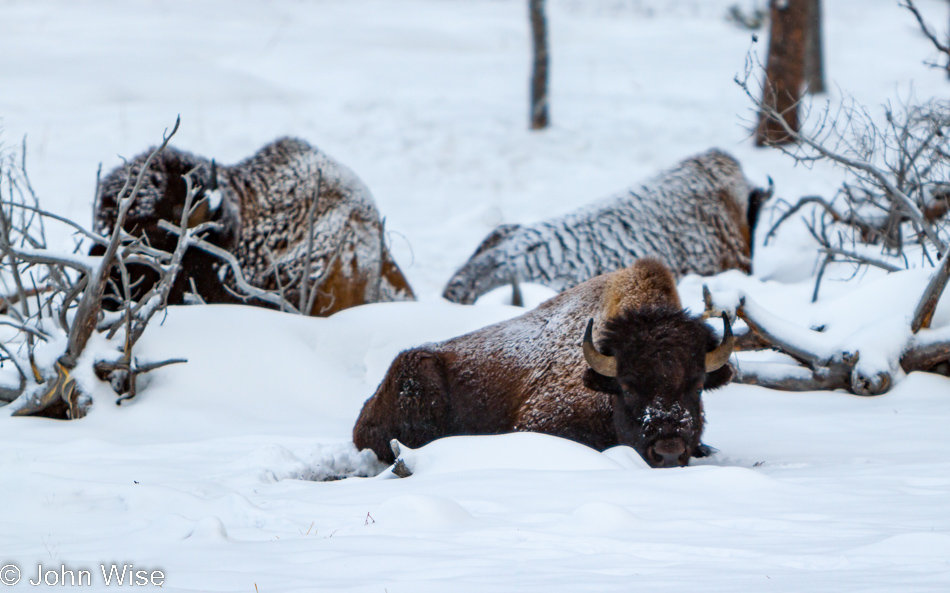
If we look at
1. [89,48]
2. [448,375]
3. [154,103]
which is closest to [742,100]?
[154,103]

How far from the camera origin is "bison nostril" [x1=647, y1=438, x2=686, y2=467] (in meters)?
3.97

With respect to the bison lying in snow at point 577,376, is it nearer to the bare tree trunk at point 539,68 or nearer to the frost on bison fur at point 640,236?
the frost on bison fur at point 640,236

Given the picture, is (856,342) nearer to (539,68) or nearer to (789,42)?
(789,42)

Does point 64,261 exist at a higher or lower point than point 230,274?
higher

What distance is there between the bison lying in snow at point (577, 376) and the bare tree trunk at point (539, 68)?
38.1ft

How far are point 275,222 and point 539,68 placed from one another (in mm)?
9516

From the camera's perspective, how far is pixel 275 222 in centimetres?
810

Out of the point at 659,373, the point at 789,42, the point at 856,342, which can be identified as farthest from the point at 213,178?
the point at 789,42

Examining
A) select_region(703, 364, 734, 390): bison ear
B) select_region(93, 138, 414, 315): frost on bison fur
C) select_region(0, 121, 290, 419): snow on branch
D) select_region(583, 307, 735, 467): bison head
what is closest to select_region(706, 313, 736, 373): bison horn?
select_region(583, 307, 735, 467): bison head

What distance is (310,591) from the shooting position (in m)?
2.26

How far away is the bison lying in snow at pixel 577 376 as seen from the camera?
13.7ft

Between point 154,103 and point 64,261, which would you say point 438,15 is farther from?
point 64,261

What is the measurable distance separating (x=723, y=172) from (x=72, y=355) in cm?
698

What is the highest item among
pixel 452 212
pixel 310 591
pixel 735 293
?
Answer: pixel 310 591
